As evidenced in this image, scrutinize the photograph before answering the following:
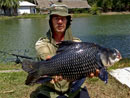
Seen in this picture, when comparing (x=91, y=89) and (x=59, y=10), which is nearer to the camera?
(x=59, y=10)

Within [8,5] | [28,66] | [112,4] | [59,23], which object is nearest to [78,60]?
[28,66]

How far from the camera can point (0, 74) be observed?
5.16 metres

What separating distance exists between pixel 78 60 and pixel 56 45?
0.75 m

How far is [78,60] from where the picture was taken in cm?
224

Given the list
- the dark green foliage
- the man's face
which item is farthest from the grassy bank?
the dark green foliage

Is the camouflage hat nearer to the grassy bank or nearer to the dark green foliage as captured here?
the grassy bank

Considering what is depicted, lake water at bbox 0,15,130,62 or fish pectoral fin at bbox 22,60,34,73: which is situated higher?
fish pectoral fin at bbox 22,60,34,73

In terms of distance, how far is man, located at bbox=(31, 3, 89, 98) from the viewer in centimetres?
279

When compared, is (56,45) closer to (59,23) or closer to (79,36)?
(59,23)

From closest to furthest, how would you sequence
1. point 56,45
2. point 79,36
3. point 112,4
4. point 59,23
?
point 59,23
point 56,45
point 79,36
point 112,4

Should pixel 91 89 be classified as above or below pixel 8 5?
below

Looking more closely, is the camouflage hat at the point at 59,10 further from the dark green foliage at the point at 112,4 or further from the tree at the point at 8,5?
the dark green foliage at the point at 112,4

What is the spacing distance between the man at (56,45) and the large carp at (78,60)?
0.40 m

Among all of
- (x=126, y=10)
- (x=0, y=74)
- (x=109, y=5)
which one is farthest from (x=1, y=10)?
(x=0, y=74)
